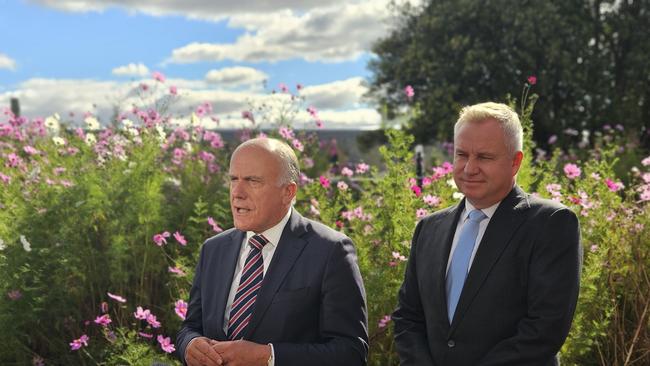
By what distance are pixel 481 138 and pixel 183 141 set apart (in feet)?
22.1

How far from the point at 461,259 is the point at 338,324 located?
0.56 metres

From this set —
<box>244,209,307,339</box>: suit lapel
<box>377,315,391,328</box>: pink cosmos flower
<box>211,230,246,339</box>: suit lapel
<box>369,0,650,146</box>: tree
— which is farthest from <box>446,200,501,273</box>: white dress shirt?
<box>369,0,650,146</box>: tree

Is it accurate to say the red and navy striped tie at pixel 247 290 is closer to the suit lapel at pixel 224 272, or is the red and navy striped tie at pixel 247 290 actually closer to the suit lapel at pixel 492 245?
the suit lapel at pixel 224 272

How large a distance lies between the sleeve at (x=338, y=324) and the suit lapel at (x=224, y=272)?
309 millimetres

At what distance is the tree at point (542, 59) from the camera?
71.4 ft

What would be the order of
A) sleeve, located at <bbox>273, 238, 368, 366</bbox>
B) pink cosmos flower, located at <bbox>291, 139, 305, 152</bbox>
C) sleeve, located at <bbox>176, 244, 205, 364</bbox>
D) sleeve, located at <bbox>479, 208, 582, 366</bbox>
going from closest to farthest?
sleeve, located at <bbox>479, 208, 582, 366</bbox> < sleeve, located at <bbox>273, 238, 368, 366</bbox> < sleeve, located at <bbox>176, 244, 205, 364</bbox> < pink cosmos flower, located at <bbox>291, 139, 305, 152</bbox>

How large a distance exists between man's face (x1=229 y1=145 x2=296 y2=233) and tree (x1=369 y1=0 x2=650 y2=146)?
19574 mm

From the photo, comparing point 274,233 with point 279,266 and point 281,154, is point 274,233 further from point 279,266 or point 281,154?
point 281,154

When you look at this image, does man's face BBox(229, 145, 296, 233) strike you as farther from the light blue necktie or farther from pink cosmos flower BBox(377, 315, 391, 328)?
pink cosmos flower BBox(377, 315, 391, 328)

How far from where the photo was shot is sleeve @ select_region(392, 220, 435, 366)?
9.36ft

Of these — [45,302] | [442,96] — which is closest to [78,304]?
[45,302]

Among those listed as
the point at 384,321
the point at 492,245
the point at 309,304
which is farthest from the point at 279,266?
the point at 384,321

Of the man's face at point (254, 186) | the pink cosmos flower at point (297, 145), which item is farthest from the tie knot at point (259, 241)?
the pink cosmos flower at point (297, 145)

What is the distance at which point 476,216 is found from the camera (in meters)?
2.82
